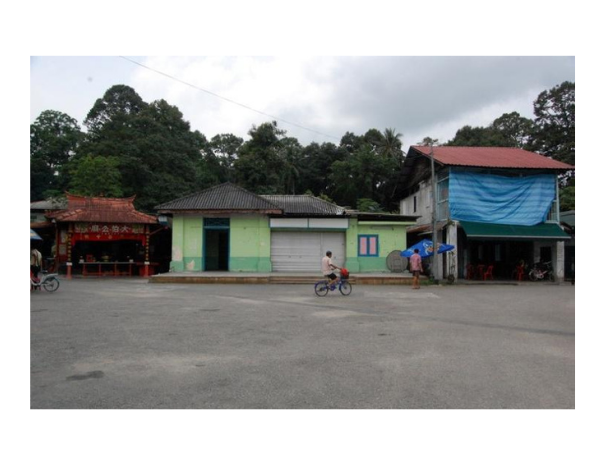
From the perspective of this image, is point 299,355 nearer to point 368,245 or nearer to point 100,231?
point 368,245

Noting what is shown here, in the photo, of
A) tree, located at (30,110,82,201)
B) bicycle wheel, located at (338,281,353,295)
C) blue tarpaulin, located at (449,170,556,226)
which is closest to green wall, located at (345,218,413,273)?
blue tarpaulin, located at (449,170,556,226)

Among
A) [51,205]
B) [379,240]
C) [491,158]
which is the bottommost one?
[379,240]

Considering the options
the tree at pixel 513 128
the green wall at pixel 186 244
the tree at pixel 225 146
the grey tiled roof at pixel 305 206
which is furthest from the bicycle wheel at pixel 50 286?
the tree at pixel 513 128

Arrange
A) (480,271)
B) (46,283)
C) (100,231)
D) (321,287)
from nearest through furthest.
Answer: (321,287), (46,283), (100,231), (480,271)

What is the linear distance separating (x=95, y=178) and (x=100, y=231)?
10738 mm

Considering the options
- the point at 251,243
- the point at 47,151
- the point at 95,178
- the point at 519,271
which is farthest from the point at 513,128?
the point at 47,151

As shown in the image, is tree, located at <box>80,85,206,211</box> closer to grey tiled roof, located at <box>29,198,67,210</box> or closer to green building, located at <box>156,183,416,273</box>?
grey tiled roof, located at <box>29,198,67,210</box>

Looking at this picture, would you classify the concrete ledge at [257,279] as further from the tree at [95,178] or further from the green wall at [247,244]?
the tree at [95,178]

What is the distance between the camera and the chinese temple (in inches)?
807

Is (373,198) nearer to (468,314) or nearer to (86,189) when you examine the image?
(86,189)

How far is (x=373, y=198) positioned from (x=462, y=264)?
18511 millimetres

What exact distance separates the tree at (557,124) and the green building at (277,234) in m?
17.8

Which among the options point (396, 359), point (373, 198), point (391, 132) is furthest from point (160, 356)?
point (391, 132)

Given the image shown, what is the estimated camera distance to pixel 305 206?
2280cm
